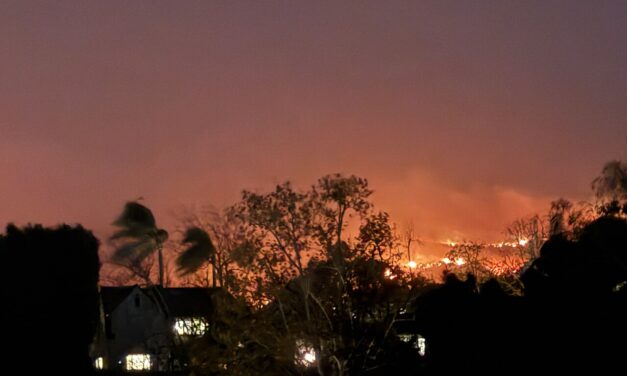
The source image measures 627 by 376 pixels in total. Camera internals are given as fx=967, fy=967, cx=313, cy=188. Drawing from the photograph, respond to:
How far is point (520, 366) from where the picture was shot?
29.0m

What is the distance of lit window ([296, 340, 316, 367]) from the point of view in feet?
81.3

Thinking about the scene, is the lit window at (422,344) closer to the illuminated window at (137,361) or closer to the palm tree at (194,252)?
the palm tree at (194,252)

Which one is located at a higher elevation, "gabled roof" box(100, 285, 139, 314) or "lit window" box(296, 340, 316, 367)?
"gabled roof" box(100, 285, 139, 314)

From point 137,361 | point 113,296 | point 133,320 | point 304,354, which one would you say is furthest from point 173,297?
point 304,354

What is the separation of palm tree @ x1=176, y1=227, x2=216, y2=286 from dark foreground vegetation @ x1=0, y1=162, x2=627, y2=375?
0.19 ft

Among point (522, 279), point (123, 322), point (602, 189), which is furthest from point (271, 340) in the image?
point (123, 322)

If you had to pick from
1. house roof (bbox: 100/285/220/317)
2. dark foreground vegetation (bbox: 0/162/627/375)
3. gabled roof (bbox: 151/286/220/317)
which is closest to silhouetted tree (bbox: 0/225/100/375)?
dark foreground vegetation (bbox: 0/162/627/375)

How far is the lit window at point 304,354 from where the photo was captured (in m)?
24.8

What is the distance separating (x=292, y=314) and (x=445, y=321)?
8.37 meters

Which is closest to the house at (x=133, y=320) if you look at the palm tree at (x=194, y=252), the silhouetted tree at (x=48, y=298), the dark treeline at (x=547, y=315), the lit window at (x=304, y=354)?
the palm tree at (x=194, y=252)

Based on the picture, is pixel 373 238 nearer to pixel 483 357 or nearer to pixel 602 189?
pixel 483 357

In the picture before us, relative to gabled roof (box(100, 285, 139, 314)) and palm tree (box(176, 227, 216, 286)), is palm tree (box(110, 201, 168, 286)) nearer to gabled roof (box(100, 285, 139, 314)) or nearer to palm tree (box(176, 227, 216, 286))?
palm tree (box(176, 227, 216, 286))

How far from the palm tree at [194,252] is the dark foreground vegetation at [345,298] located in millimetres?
58

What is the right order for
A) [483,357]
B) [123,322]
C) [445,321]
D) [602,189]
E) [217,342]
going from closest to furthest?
[217,342]
[483,357]
[445,321]
[602,189]
[123,322]
